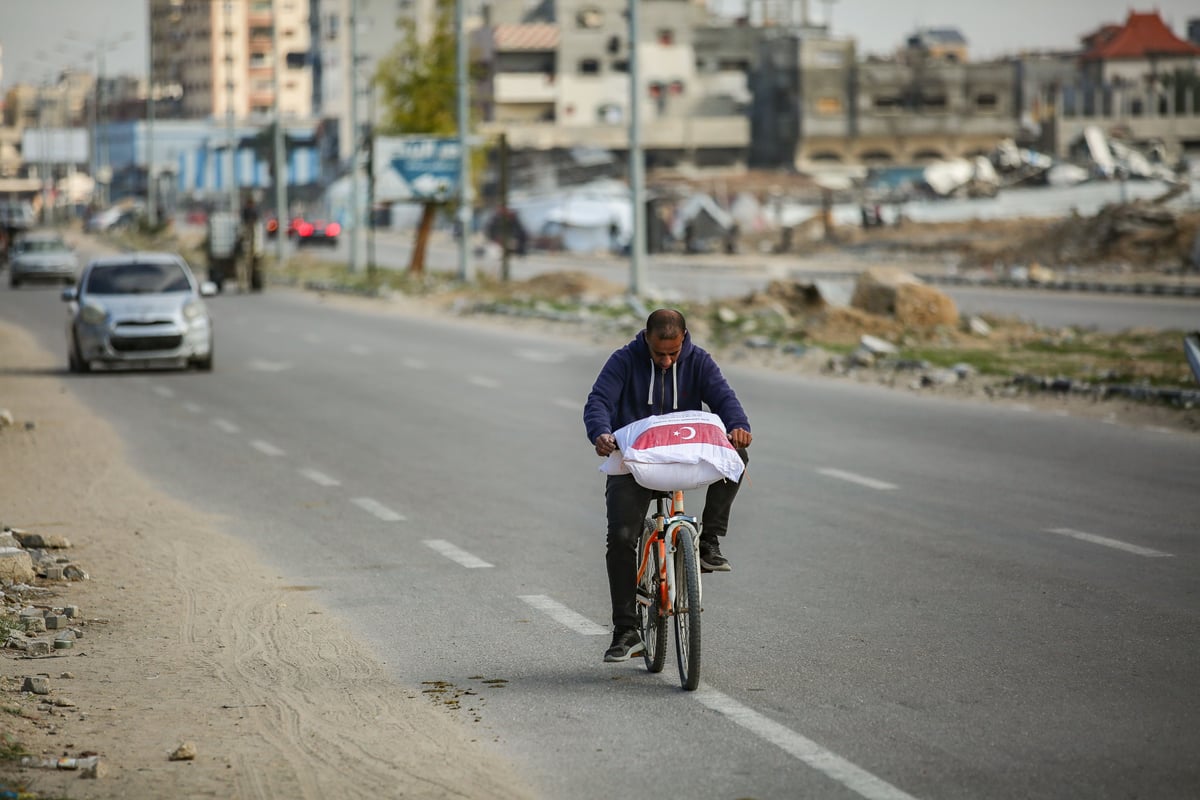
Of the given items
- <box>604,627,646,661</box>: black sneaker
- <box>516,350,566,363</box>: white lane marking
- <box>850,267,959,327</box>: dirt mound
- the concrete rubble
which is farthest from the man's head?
<box>850,267,959,327</box>: dirt mound

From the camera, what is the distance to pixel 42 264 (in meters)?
56.0

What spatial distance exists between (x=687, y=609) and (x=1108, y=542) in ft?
15.3

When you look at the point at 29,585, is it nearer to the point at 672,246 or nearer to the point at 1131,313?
the point at 1131,313

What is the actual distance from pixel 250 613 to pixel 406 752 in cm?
295

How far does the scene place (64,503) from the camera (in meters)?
13.2

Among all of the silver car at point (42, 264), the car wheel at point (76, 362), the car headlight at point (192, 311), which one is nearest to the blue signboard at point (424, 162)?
the silver car at point (42, 264)

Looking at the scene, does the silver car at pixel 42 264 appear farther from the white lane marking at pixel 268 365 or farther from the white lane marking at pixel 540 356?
the white lane marking at pixel 540 356

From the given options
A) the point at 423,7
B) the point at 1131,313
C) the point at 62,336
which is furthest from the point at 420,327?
the point at 423,7

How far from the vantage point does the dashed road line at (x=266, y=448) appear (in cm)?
1625

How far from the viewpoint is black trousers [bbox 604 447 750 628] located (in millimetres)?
7496

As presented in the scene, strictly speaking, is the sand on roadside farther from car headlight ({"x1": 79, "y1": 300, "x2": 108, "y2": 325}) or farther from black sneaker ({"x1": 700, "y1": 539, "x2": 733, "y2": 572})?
car headlight ({"x1": 79, "y1": 300, "x2": 108, "y2": 325})

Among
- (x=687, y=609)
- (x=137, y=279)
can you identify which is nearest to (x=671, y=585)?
(x=687, y=609)

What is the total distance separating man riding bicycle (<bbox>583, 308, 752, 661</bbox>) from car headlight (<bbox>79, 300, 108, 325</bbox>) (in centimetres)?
1855

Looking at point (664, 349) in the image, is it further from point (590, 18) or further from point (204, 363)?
point (590, 18)
